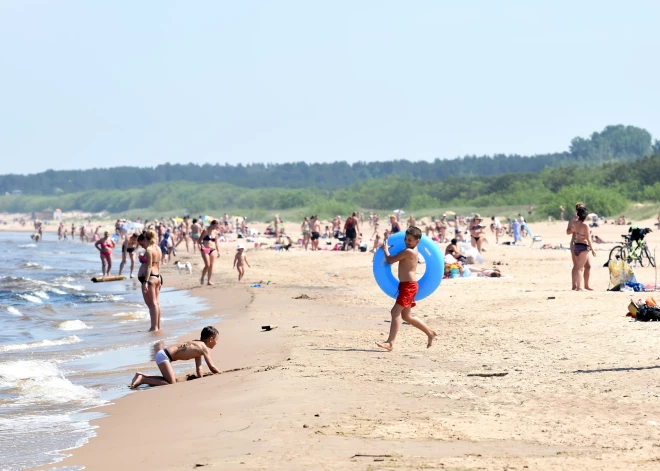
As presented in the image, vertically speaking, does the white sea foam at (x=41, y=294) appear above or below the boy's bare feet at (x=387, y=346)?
below

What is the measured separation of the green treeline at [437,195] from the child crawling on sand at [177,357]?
39.6m

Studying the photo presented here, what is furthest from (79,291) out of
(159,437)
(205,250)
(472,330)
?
(159,437)

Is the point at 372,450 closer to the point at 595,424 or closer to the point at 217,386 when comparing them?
the point at 595,424

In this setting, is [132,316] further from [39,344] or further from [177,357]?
[177,357]

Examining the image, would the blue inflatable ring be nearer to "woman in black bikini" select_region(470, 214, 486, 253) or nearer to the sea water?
the sea water

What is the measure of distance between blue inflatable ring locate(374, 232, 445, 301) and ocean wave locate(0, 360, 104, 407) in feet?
11.2

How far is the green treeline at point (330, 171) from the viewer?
5586 inches

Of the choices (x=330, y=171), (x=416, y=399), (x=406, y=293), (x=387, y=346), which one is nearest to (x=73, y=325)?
(x=387, y=346)

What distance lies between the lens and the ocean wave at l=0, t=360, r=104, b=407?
8414mm

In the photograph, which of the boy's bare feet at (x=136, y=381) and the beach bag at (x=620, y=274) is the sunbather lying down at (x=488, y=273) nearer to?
the beach bag at (x=620, y=274)

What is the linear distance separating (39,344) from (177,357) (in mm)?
4672

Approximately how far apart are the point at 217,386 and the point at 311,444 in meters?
2.60

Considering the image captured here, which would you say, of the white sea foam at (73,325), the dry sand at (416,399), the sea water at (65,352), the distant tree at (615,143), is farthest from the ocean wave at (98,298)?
the distant tree at (615,143)

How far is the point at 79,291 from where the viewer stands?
2189 cm
